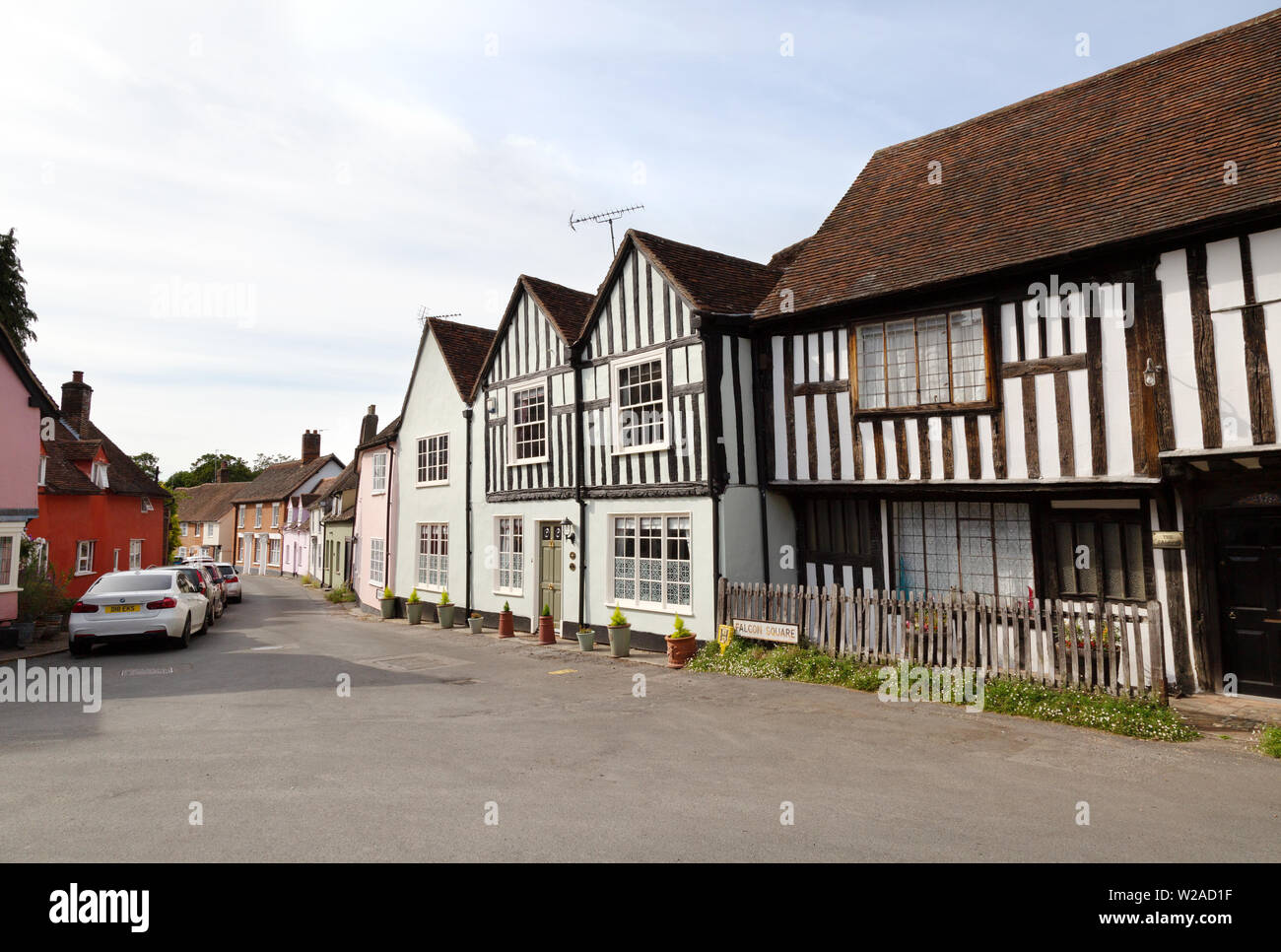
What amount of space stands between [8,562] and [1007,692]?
2071 centimetres

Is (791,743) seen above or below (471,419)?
below

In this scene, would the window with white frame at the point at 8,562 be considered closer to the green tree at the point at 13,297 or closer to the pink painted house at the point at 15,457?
the pink painted house at the point at 15,457

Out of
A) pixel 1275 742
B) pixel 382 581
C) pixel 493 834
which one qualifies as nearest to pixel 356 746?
pixel 493 834

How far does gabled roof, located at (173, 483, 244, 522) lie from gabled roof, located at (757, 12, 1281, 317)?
63.6m

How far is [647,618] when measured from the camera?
15406 millimetres

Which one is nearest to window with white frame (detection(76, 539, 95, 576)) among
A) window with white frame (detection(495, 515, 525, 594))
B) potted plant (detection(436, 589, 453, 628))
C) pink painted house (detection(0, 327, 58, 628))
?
pink painted house (detection(0, 327, 58, 628))

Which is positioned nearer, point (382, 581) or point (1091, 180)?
point (1091, 180)

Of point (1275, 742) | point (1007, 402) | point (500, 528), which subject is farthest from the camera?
point (500, 528)

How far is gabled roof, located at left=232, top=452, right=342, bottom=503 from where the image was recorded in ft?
177

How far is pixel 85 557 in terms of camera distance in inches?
1110

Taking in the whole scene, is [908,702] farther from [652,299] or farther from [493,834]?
[652,299]

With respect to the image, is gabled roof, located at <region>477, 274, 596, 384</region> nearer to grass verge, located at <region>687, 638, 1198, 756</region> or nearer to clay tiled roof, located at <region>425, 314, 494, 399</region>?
clay tiled roof, located at <region>425, 314, 494, 399</region>

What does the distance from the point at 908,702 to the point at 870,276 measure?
23.6ft

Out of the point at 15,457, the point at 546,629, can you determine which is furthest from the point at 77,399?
the point at 546,629
